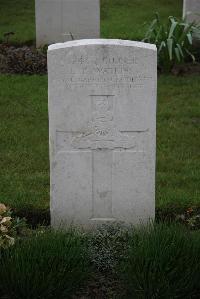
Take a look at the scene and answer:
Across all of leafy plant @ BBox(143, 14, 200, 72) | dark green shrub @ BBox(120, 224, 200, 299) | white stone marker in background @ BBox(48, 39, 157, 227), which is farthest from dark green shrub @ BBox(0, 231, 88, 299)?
leafy plant @ BBox(143, 14, 200, 72)

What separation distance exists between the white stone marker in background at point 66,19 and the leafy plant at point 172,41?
1.61 meters

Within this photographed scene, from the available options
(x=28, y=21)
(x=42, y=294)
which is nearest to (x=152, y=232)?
(x=42, y=294)

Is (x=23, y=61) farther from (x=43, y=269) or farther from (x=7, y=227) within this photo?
(x=43, y=269)

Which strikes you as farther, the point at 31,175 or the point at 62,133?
the point at 31,175

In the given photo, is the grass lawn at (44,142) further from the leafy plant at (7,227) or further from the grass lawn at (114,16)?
the grass lawn at (114,16)

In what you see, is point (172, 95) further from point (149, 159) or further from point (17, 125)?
point (149, 159)

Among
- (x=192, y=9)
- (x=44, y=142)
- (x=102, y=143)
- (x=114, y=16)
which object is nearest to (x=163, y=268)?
(x=102, y=143)

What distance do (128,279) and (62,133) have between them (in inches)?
48.7

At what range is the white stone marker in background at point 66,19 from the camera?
12078 mm

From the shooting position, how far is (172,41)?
33.5 ft

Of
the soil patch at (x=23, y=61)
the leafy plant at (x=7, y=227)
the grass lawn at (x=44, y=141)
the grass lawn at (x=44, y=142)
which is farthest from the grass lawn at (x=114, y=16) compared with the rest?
the leafy plant at (x=7, y=227)

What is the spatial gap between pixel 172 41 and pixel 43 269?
21.5ft

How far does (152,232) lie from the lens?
15.1 feet

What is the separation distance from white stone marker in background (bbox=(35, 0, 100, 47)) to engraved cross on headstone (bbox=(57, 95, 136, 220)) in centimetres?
728
